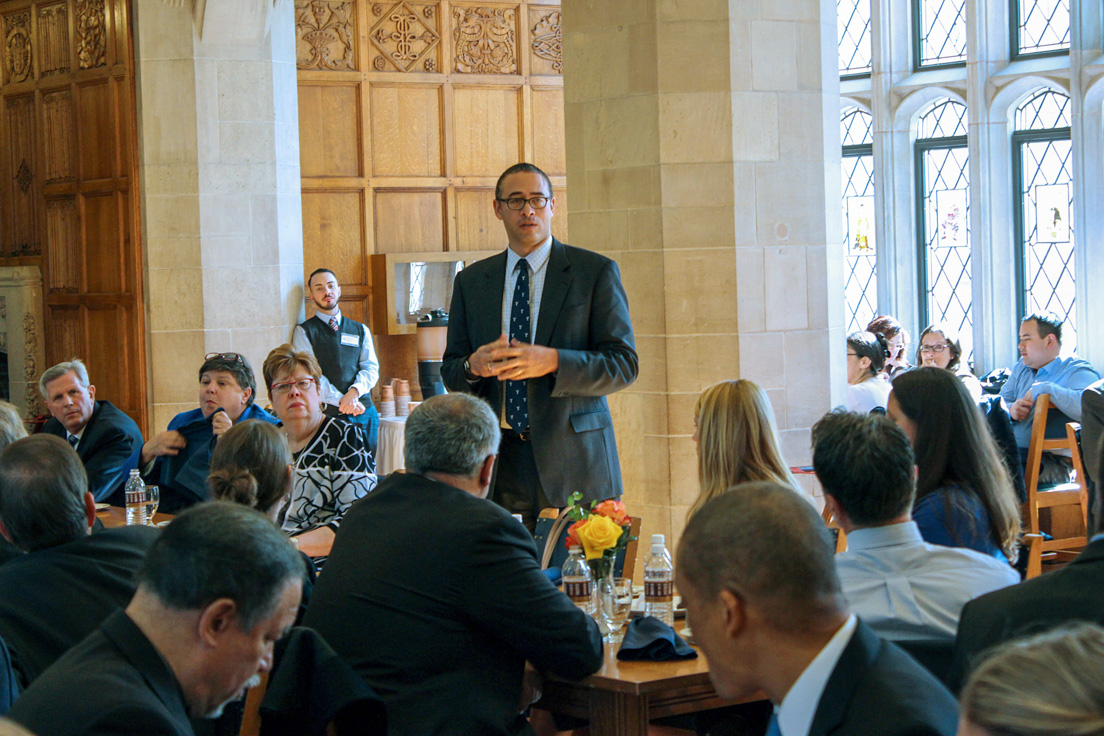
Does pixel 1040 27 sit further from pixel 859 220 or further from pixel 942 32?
pixel 859 220

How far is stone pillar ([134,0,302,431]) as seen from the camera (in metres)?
7.14

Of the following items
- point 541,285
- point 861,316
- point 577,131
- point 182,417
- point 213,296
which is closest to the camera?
point 541,285

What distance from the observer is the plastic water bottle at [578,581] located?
284 centimetres

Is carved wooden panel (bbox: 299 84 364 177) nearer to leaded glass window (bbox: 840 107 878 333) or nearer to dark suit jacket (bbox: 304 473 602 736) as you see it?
leaded glass window (bbox: 840 107 878 333)

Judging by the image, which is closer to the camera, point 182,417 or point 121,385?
point 182,417

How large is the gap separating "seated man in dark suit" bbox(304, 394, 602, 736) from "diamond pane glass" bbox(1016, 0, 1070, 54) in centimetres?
803

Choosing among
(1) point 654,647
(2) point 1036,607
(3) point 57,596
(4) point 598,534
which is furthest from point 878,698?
(3) point 57,596

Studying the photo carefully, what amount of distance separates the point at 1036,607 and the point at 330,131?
7.55 metres

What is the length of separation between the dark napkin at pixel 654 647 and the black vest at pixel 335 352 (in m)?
4.95

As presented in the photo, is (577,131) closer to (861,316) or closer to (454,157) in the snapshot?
(454,157)

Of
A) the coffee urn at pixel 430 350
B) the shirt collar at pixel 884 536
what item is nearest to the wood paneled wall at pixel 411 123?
the coffee urn at pixel 430 350

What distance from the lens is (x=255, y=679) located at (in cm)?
179

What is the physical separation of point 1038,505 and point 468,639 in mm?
3991

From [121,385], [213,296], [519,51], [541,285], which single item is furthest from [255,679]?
[519,51]
